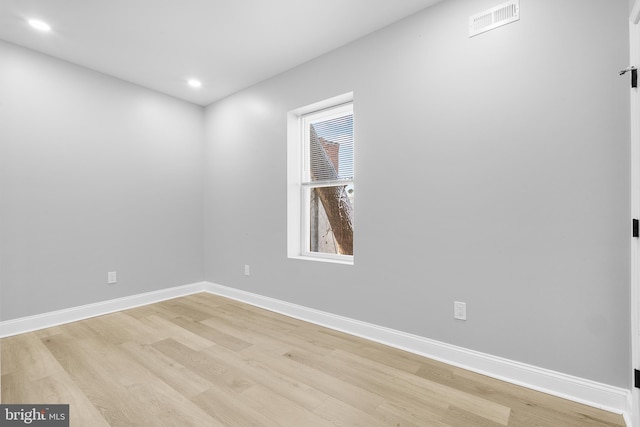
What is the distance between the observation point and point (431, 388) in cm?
188

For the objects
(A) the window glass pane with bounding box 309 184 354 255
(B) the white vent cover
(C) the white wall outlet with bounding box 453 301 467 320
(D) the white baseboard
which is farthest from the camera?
(A) the window glass pane with bounding box 309 184 354 255

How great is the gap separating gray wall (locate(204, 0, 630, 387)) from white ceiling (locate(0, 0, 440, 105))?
238 millimetres

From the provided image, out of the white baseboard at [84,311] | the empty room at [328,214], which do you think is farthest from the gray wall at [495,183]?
the white baseboard at [84,311]

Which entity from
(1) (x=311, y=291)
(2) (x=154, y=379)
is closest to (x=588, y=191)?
(1) (x=311, y=291)

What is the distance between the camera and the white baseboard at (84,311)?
2.76 metres

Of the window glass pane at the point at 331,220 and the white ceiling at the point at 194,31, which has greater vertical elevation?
the white ceiling at the point at 194,31

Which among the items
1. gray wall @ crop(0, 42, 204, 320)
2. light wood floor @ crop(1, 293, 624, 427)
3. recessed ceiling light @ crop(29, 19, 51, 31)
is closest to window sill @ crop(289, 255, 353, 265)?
light wood floor @ crop(1, 293, 624, 427)

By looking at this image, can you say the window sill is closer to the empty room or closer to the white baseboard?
the empty room

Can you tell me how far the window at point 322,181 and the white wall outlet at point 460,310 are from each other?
3.44 ft

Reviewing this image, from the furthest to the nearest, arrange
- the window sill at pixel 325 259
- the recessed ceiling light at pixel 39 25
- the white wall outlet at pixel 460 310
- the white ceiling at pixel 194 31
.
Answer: the window sill at pixel 325 259 < the recessed ceiling light at pixel 39 25 < the white ceiling at pixel 194 31 < the white wall outlet at pixel 460 310

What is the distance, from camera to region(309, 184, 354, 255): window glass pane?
3.07 meters

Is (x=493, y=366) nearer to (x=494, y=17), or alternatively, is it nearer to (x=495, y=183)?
→ (x=495, y=183)

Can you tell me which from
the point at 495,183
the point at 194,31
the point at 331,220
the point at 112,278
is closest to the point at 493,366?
the point at 495,183

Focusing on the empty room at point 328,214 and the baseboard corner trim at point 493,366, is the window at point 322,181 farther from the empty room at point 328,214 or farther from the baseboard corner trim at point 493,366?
the baseboard corner trim at point 493,366
